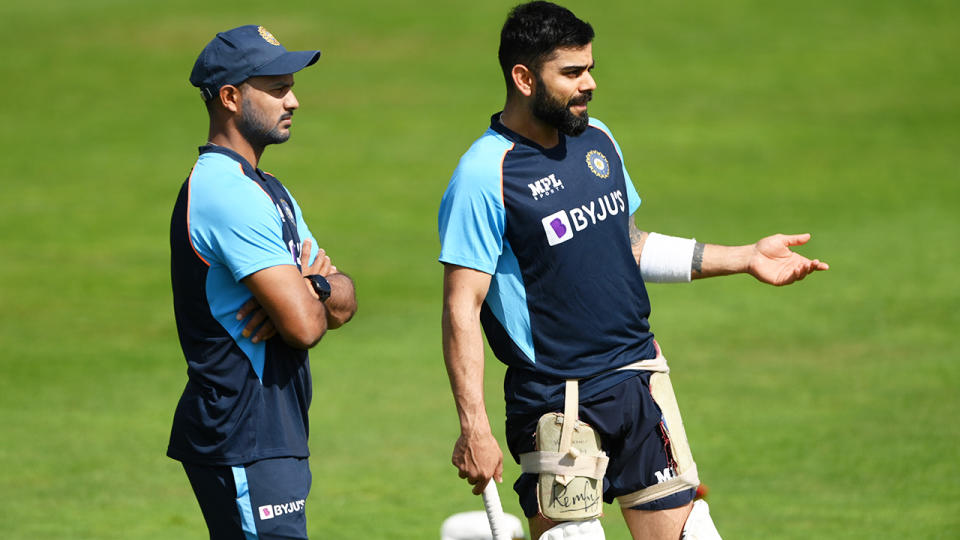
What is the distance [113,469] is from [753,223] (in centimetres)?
1120

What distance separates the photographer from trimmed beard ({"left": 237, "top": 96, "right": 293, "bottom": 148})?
17.0ft

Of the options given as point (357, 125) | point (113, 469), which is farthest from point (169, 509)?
point (357, 125)

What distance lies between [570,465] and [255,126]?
1880mm

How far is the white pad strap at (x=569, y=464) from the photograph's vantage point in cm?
555

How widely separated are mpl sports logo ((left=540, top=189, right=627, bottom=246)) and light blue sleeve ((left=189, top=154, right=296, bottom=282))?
114 centimetres

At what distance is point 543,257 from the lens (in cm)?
557

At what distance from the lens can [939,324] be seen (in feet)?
45.0

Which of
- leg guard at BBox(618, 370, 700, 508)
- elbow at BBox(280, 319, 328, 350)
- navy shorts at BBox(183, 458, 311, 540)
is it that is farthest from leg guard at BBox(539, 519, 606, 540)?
elbow at BBox(280, 319, 328, 350)

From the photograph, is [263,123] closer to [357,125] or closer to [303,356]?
[303,356]

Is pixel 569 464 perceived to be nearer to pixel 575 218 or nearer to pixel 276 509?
pixel 575 218

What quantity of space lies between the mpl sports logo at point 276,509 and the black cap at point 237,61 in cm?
158

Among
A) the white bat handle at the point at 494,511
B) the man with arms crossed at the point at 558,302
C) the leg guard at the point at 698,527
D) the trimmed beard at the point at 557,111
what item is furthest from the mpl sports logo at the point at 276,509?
the trimmed beard at the point at 557,111

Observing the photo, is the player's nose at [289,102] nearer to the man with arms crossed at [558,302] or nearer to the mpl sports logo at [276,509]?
the man with arms crossed at [558,302]

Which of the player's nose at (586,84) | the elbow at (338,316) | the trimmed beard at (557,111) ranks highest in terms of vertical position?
the player's nose at (586,84)
